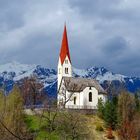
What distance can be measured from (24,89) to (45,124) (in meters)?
22.0

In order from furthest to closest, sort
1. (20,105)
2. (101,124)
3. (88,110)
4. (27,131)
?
1. (88,110)
2. (101,124)
3. (20,105)
4. (27,131)

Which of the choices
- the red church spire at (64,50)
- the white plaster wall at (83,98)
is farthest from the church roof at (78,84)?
the red church spire at (64,50)

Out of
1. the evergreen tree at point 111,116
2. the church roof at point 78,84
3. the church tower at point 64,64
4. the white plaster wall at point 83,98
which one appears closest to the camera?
the evergreen tree at point 111,116

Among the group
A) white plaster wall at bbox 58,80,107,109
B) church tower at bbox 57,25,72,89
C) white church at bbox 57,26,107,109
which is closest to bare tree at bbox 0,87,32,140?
white church at bbox 57,26,107,109

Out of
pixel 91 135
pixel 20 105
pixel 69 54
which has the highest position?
pixel 69 54

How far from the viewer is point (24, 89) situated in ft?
301

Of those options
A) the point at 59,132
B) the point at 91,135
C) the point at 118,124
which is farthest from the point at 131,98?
the point at 59,132

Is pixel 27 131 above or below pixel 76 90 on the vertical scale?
below

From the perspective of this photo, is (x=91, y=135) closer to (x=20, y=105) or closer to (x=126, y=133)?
(x=126, y=133)

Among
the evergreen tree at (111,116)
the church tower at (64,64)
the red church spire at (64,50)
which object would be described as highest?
the red church spire at (64,50)

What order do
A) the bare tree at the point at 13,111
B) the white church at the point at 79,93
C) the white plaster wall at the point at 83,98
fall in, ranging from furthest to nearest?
the white plaster wall at the point at 83,98
the white church at the point at 79,93
the bare tree at the point at 13,111

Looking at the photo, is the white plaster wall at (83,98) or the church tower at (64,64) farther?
the church tower at (64,64)

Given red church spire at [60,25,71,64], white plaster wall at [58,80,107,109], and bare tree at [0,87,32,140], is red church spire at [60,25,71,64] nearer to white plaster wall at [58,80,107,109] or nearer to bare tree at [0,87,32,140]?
white plaster wall at [58,80,107,109]

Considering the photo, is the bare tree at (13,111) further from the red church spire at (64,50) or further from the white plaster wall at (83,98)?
the red church spire at (64,50)
